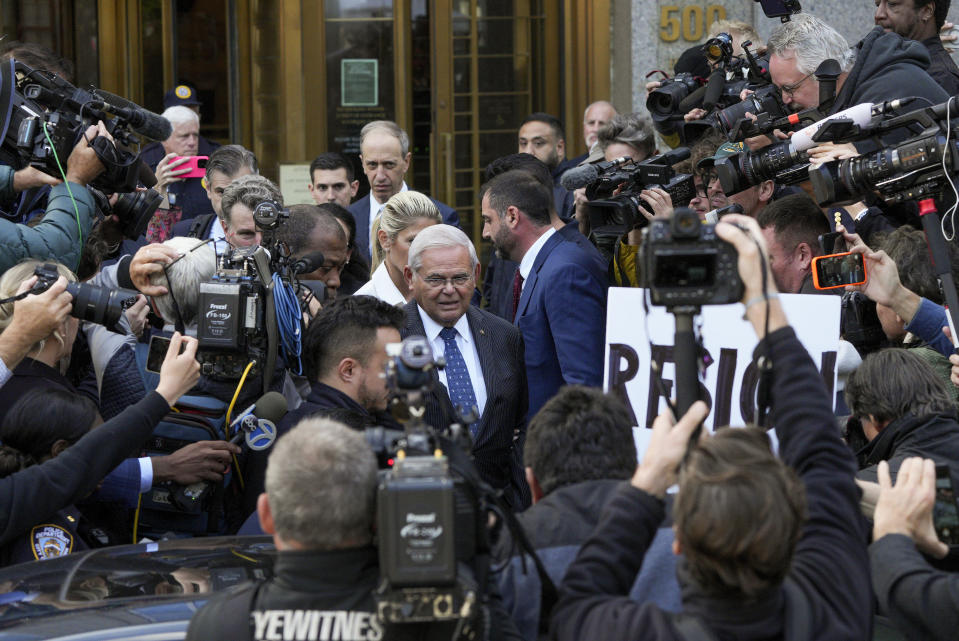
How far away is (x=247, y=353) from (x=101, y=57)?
6749 mm

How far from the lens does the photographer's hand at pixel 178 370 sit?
382 centimetres

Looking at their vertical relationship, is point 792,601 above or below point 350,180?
below

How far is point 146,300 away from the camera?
4.70 metres

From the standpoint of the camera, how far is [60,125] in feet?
15.2

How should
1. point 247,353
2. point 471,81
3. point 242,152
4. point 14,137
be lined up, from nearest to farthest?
point 247,353
point 14,137
point 242,152
point 471,81

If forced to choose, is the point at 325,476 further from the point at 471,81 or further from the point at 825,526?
the point at 471,81

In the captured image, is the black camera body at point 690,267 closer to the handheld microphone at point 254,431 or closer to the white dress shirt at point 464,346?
the handheld microphone at point 254,431

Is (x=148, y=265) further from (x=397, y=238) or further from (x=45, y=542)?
(x=397, y=238)

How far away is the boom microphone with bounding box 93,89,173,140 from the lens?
4.87 meters

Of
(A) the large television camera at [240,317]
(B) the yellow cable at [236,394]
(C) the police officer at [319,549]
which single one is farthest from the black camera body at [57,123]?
(C) the police officer at [319,549]

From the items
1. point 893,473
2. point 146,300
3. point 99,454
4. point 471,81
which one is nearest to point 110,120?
point 146,300

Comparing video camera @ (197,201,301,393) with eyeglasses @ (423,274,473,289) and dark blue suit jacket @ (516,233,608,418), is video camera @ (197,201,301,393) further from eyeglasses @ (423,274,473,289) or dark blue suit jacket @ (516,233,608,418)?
dark blue suit jacket @ (516,233,608,418)

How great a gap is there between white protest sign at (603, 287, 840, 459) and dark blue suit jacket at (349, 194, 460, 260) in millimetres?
2594

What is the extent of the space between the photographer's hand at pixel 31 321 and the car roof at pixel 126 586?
752 mm
